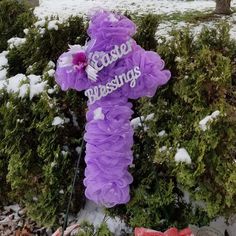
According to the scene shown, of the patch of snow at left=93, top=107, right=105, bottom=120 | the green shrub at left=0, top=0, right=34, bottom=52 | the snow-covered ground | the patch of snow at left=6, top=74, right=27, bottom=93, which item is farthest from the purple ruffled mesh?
the snow-covered ground

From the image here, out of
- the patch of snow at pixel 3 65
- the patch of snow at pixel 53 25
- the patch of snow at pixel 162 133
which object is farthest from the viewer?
the patch of snow at pixel 3 65

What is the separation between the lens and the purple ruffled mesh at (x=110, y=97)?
2.27m

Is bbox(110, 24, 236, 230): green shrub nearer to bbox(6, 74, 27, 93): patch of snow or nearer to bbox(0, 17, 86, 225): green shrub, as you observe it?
bbox(0, 17, 86, 225): green shrub

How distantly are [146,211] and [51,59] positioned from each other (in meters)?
1.34

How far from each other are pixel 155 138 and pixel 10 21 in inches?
74.3

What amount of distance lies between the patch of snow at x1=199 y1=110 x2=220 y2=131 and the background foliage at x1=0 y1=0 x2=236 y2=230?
0.09 ft

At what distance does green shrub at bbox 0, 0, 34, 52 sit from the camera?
12.5 ft

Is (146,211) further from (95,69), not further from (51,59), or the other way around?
(51,59)

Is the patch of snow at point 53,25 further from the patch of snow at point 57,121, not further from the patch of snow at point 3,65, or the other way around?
the patch of snow at point 57,121

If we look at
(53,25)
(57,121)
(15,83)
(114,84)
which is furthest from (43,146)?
(53,25)

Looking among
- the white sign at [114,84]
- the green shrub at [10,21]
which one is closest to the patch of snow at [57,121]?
the white sign at [114,84]

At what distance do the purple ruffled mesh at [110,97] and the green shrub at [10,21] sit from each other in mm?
1599

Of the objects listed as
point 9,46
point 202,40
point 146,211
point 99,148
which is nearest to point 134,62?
point 99,148

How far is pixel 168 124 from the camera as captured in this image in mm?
2646
